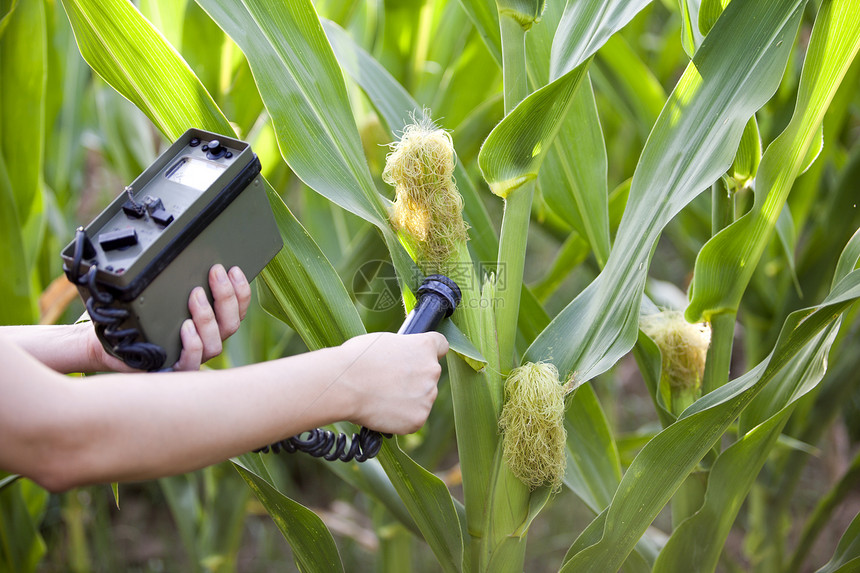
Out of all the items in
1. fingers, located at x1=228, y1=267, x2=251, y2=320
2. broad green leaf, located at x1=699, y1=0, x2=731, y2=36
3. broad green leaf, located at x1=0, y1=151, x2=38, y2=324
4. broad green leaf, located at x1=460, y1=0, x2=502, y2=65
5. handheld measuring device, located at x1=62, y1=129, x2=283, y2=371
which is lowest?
broad green leaf, located at x1=0, y1=151, x2=38, y2=324

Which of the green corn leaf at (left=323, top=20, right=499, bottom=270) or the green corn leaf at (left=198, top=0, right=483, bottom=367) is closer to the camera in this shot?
the green corn leaf at (left=198, top=0, right=483, bottom=367)

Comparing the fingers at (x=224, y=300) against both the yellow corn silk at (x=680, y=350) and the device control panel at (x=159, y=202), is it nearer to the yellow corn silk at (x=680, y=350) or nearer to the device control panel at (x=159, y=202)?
the device control panel at (x=159, y=202)

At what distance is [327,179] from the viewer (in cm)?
54

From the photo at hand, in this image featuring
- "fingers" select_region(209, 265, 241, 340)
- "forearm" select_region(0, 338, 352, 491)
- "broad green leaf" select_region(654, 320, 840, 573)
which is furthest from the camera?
"broad green leaf" select_region(654, 320, 840, 573)

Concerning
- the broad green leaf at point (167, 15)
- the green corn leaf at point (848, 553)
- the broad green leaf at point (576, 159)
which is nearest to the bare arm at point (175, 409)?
the broad green leaf at point (576, 159)

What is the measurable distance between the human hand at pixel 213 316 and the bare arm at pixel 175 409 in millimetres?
54

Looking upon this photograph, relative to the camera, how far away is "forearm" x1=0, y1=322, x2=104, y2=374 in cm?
51

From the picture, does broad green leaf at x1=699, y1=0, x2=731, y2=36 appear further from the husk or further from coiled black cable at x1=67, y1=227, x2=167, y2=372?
coiled black cable at x1=67, y1=227, x2=167, y2=372

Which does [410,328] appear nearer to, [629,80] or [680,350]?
[680,350]

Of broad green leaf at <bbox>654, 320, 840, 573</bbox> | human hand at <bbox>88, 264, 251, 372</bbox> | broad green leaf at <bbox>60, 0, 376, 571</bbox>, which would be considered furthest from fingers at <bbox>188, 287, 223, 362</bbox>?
broad green leaf at <bbox>654, 320, 840, 573</bbox>

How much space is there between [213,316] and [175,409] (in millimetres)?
92

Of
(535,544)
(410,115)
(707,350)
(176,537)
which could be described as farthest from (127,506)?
(707,350)

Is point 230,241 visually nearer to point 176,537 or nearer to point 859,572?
point 859,572

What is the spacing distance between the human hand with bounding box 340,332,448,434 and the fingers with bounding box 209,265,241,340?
0.30ft
